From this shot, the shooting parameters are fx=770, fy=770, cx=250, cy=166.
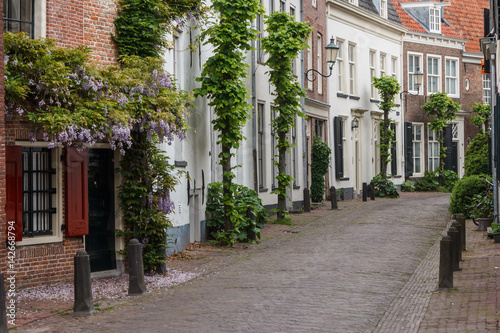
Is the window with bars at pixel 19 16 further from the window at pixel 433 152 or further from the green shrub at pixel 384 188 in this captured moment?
the window at pixel 433 152

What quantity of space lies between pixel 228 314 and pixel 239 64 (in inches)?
313

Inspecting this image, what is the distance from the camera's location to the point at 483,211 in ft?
62.1

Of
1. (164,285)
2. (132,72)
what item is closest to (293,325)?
(164,285)

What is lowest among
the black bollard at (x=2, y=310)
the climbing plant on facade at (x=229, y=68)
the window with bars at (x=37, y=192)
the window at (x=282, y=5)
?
the black bollard at (x=2, y=310)

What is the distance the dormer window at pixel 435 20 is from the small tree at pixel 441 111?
4.39 metres

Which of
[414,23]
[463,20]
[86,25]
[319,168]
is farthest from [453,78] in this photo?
[86,25]

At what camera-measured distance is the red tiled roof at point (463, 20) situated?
1572 inches

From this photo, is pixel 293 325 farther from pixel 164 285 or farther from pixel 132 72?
pixel 132 72

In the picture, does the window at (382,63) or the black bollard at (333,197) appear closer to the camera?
the black bollard at (333,197)

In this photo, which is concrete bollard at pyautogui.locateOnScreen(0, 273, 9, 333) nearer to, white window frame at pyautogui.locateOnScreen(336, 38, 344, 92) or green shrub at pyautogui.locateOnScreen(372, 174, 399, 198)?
white window frame at pyautogui.locateOnScreen(336, 38, 344, 92)

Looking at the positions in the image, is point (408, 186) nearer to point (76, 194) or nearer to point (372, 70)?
point (372, 70)

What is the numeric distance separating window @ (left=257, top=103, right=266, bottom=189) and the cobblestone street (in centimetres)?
519

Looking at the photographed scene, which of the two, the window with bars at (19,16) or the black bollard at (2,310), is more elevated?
the window with bars at (19,16)

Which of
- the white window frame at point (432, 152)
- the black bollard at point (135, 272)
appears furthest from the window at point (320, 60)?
the black bollard at point (135, 272)
